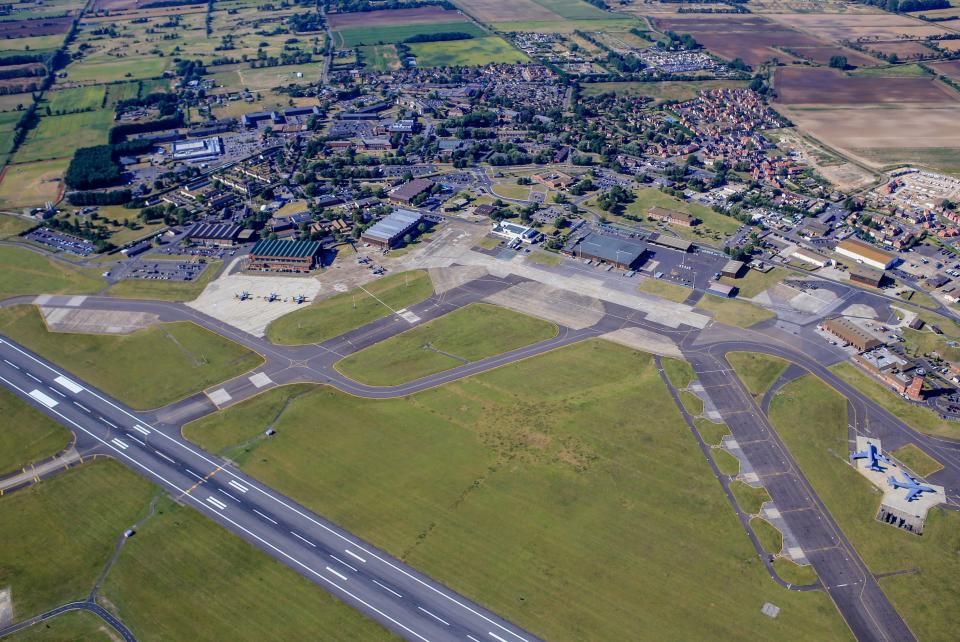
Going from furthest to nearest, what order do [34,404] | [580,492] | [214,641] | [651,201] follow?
[651,201], [34,404], [580,492], [214,641]

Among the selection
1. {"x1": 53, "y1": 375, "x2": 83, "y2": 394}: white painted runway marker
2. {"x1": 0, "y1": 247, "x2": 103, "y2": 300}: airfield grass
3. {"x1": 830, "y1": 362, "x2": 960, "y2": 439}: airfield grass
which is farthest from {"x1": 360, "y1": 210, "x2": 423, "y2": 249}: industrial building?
{"x1": 830, "y1": 362, "x2": 960, "y2": 439}: airfield grass

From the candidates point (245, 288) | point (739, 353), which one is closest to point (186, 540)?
point (245, 288)

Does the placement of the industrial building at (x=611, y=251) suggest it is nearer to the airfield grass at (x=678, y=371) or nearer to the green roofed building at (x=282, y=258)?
the airfield grass at (x=678, y=371)

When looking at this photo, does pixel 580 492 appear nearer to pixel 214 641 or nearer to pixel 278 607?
pixel 278 607

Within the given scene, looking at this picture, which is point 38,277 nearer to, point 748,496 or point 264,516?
point 264,516

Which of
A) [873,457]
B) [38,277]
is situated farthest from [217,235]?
[873,457]

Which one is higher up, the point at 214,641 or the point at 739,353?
the point at 739,353

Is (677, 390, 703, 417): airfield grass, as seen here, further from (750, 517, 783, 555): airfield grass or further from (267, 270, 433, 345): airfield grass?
(267, 270, 433, 345): airfield grass
